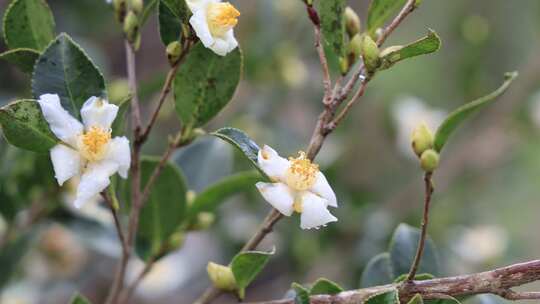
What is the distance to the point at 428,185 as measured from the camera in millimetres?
613

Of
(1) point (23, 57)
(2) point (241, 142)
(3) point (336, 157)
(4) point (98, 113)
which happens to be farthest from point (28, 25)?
(3) point (336, 157)

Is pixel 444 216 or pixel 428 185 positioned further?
pixel 444 216

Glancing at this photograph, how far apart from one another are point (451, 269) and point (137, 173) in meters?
1.11

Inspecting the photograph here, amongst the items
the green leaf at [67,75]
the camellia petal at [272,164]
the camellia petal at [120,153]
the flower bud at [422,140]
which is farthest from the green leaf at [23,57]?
the flower bud at [422,140]

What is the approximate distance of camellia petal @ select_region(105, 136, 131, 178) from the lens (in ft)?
2.15

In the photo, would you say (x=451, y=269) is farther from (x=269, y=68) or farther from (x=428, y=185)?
(x=428, y=185)

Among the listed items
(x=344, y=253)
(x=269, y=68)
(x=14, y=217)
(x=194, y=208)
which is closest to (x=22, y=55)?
(x=194, y=208)

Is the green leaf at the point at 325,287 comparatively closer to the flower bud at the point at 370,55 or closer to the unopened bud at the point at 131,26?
the flower bud at the point at 370,55

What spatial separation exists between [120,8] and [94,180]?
20cm

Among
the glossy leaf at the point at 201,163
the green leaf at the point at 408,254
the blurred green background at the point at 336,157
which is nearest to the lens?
the green leaf at the point at 408,254

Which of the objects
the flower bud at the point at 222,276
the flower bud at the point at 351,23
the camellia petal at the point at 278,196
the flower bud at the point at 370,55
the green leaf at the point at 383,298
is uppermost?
the flower bud at the point at 351,23

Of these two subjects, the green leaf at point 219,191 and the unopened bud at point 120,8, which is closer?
the unopened bud at point 120,8

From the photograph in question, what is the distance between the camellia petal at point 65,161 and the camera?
645 millimetres

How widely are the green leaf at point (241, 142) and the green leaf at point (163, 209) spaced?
25cm
